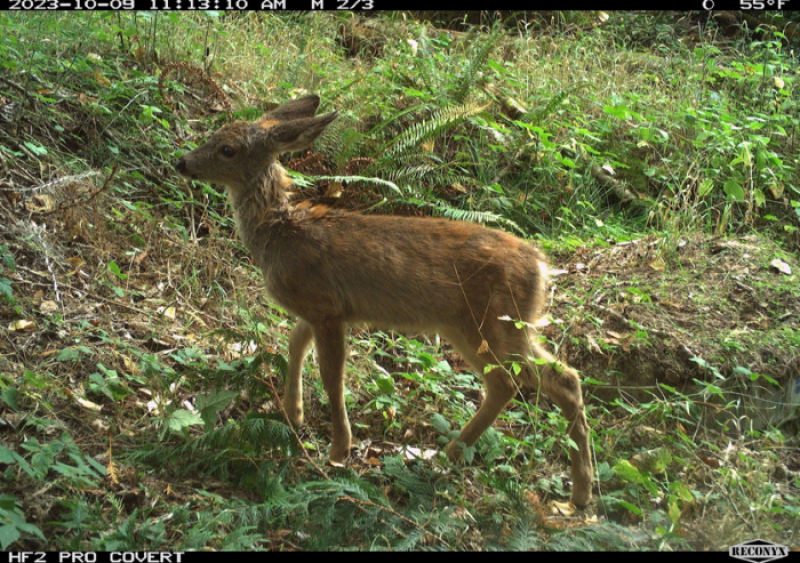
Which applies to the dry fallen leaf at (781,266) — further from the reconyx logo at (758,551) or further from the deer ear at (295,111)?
the deer ear at (295,111)

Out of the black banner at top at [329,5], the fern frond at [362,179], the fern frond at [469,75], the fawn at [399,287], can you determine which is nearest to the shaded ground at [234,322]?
the fawn at [399,287]

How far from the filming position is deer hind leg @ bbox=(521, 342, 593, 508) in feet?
16.2

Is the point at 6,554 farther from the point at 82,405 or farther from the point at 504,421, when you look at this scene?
the point at 504,421

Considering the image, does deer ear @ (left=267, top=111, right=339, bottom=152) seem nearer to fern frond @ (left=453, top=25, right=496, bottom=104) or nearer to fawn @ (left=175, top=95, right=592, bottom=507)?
fawn @ (left=175, top=95, right=592, bottom=507)

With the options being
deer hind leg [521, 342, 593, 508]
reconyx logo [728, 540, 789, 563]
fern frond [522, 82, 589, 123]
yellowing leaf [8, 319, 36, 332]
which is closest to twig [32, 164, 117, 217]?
yellowing leaf [8, 319, 36, 332]

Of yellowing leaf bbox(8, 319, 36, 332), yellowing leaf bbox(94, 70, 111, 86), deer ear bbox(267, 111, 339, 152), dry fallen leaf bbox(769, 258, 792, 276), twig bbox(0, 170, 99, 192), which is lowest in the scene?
yellowing leaf bbox(8, 319, 36, 332)

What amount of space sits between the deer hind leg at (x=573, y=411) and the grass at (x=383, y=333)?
0.37 feet

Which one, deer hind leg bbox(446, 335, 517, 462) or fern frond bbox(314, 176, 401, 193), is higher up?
fern frond bbox(314, 176, 401, 193)

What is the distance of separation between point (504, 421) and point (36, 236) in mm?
3914

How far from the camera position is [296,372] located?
5316 millimetres

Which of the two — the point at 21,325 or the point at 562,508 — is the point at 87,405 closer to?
the point at 21,325

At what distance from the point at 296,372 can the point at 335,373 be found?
41 centimetres

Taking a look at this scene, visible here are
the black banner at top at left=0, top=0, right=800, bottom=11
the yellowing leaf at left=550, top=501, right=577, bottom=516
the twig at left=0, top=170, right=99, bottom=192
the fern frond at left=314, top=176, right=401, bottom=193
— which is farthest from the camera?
the black banner at top at left=0, top=0, right=800, bottom=11

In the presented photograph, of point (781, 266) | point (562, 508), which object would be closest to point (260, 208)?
point (562, 508)
